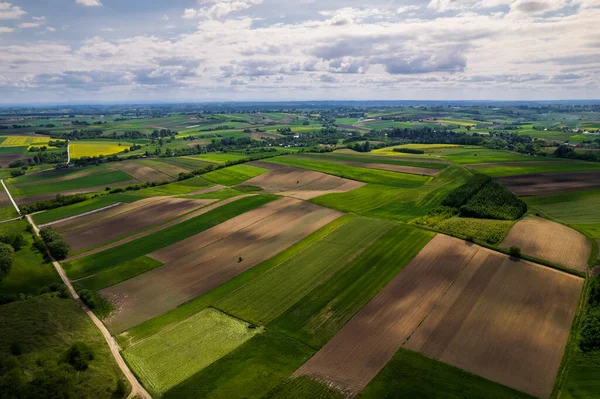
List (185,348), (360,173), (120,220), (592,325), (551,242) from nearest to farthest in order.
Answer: (592,325) < (185,348) < (551,242) < (120,220) < (360,173)

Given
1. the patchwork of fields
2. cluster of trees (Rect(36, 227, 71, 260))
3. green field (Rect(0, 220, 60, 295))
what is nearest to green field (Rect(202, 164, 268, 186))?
the patchwork of fields

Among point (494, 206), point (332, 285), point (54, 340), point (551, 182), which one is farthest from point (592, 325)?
point (551, 182)

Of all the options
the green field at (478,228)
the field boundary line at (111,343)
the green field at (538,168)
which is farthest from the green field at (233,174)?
the green field at (538,168)

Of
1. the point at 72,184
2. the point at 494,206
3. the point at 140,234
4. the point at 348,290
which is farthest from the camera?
the point at 72,184

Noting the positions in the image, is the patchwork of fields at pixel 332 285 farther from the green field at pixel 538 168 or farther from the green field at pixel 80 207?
the green field at pixel 538 168

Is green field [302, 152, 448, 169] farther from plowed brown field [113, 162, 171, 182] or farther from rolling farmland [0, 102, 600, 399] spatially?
plowed brown field [113, 162, 171, 182]

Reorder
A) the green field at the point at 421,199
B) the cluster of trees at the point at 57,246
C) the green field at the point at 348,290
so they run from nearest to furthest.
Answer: the green field at the point at 348,290, the cluster of trees at the point at 57,246, the green field at the point at 421,199

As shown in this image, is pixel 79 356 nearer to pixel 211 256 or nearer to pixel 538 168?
pixel 211 256
